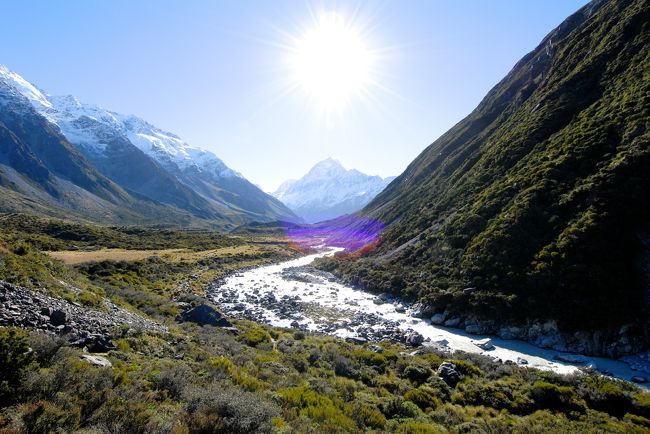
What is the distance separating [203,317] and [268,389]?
52.1ft

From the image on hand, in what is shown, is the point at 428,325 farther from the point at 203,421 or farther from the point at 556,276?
the point at 203,421

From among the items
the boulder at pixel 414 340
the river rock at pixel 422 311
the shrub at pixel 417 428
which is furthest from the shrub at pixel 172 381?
the river rock at pixel 422 311

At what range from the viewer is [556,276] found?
27.9 metres

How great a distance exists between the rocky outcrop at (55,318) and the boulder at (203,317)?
8.79 metres

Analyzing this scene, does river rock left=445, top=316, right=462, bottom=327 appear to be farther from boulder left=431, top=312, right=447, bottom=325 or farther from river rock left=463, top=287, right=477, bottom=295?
river rock left=463, top=287, right=477, bottom=295

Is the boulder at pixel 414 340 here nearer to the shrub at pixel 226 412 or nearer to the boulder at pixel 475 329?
the boulder at pixel 475 329

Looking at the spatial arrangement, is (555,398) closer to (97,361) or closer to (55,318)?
(97,361)

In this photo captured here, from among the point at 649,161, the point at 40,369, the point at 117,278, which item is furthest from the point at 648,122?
the point at 117,278

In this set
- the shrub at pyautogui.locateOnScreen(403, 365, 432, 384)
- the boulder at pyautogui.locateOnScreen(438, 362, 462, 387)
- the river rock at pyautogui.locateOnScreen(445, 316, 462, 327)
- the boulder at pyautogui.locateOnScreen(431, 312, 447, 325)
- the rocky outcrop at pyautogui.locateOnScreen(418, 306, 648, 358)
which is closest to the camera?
the boulder at pyautogui.locateOnScreen(438, 362, 462, 387)

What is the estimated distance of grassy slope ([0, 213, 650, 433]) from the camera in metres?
8.97

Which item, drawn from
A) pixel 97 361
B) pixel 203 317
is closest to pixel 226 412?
pixel 97 361

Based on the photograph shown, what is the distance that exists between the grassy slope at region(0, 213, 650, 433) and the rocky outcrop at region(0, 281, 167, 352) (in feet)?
3.41

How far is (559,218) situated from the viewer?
32969mm

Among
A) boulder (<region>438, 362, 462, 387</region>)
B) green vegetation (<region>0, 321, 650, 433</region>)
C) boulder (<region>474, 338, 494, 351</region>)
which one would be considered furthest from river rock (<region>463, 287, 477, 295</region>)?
boulder (<region>438, 362, 462, 387</region>)
